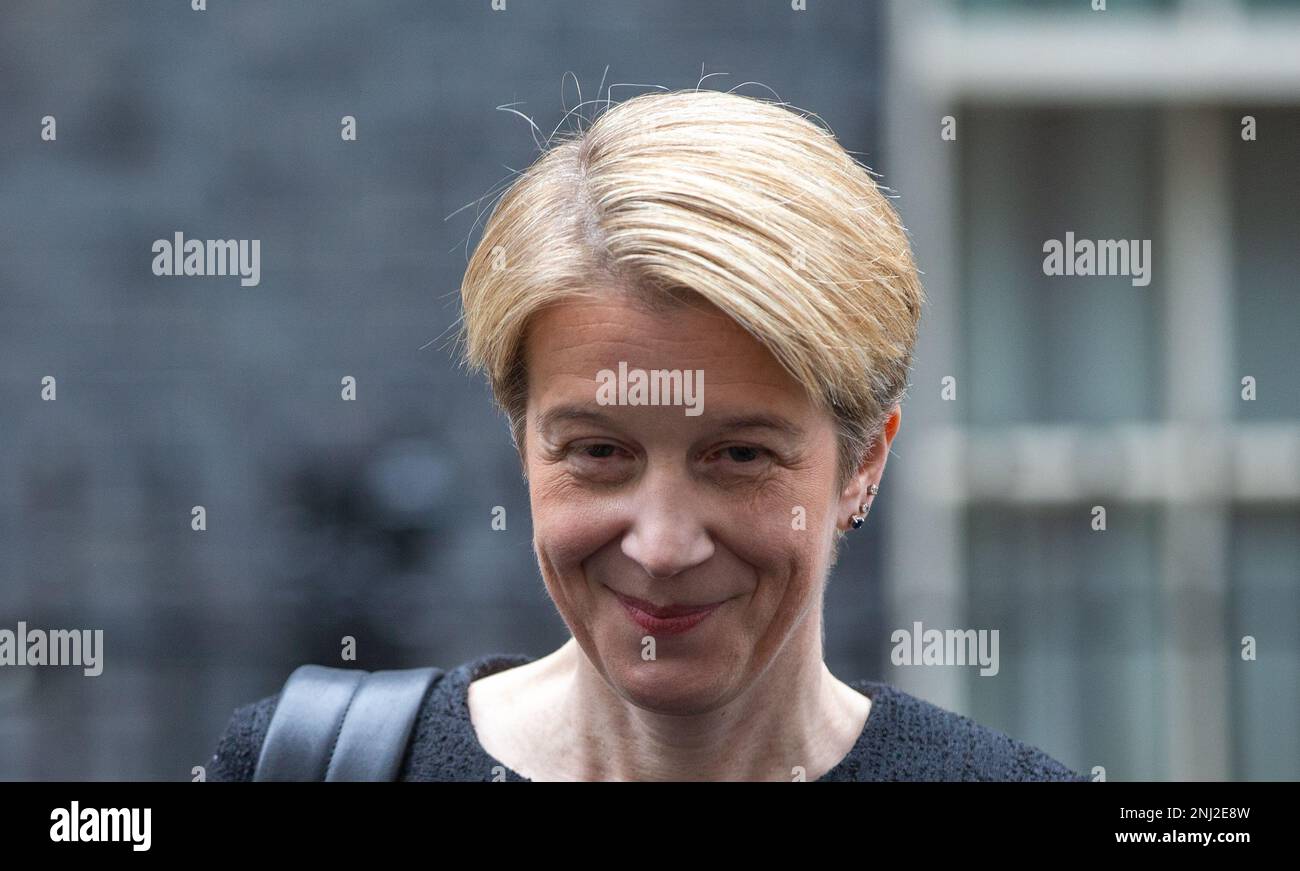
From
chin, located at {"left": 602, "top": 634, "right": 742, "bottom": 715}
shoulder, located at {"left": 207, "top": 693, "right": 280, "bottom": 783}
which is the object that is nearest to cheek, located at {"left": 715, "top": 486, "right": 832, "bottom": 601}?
chin, located at {"left": 602, "top": 634, "right": 742, "bottom": 715}

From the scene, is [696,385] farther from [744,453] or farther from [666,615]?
[666,615]

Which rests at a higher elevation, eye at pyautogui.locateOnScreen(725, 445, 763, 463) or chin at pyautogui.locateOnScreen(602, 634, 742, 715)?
eye at pyautogui.locateOnScreen(725, 445, 763, 463)

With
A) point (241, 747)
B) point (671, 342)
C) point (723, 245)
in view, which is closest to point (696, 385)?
point (671, 342)

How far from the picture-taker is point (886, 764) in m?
1.63

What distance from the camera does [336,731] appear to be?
1.58 metres

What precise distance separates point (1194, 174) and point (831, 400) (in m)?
1.95

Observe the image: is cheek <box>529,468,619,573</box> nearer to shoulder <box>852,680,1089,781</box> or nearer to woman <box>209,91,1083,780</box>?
woman <box>209,91,1083,780</box>

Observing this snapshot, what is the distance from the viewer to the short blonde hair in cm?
135

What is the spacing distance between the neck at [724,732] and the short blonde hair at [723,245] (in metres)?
0.30

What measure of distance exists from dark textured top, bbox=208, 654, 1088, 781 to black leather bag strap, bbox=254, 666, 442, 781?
4 cm

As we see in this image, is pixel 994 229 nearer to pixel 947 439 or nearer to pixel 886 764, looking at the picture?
pixel 947 439

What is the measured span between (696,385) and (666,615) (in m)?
0.27

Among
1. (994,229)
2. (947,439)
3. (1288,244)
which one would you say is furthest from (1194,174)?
(947,439)

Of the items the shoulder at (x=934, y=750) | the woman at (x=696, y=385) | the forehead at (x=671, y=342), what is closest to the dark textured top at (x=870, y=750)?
the shoulder at (x=934, y=750)
